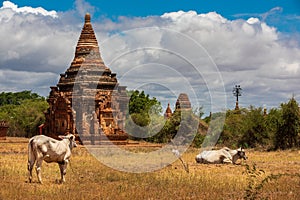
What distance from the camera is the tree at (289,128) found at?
2845 cm

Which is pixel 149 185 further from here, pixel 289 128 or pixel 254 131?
pixel 254 131

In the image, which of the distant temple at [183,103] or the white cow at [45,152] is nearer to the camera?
the white cow at [45,152]

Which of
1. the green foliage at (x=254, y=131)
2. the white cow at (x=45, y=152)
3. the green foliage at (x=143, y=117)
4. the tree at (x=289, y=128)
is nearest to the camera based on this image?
the white cow at (x=45, y=152)

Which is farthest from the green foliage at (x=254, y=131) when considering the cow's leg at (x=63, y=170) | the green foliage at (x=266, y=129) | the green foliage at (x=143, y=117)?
the cow's leg at (x=63, y=170)

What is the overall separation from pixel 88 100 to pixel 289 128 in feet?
40.5

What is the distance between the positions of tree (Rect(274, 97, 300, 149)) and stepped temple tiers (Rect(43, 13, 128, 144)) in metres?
9.36

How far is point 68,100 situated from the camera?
32469 mm

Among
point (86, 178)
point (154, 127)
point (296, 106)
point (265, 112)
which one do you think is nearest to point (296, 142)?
point (296, 106)

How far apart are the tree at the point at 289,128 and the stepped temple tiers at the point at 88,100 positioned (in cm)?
936

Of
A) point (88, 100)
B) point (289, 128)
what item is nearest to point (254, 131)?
point (289, 128)

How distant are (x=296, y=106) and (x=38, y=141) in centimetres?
1986

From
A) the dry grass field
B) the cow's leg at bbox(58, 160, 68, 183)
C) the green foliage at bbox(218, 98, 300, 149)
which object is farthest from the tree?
the cow's leg at bbox(58, 160, 68, 183)

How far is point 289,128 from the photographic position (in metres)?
28.5

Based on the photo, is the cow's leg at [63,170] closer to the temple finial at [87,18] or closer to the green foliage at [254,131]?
the green foliage at [254,131]
